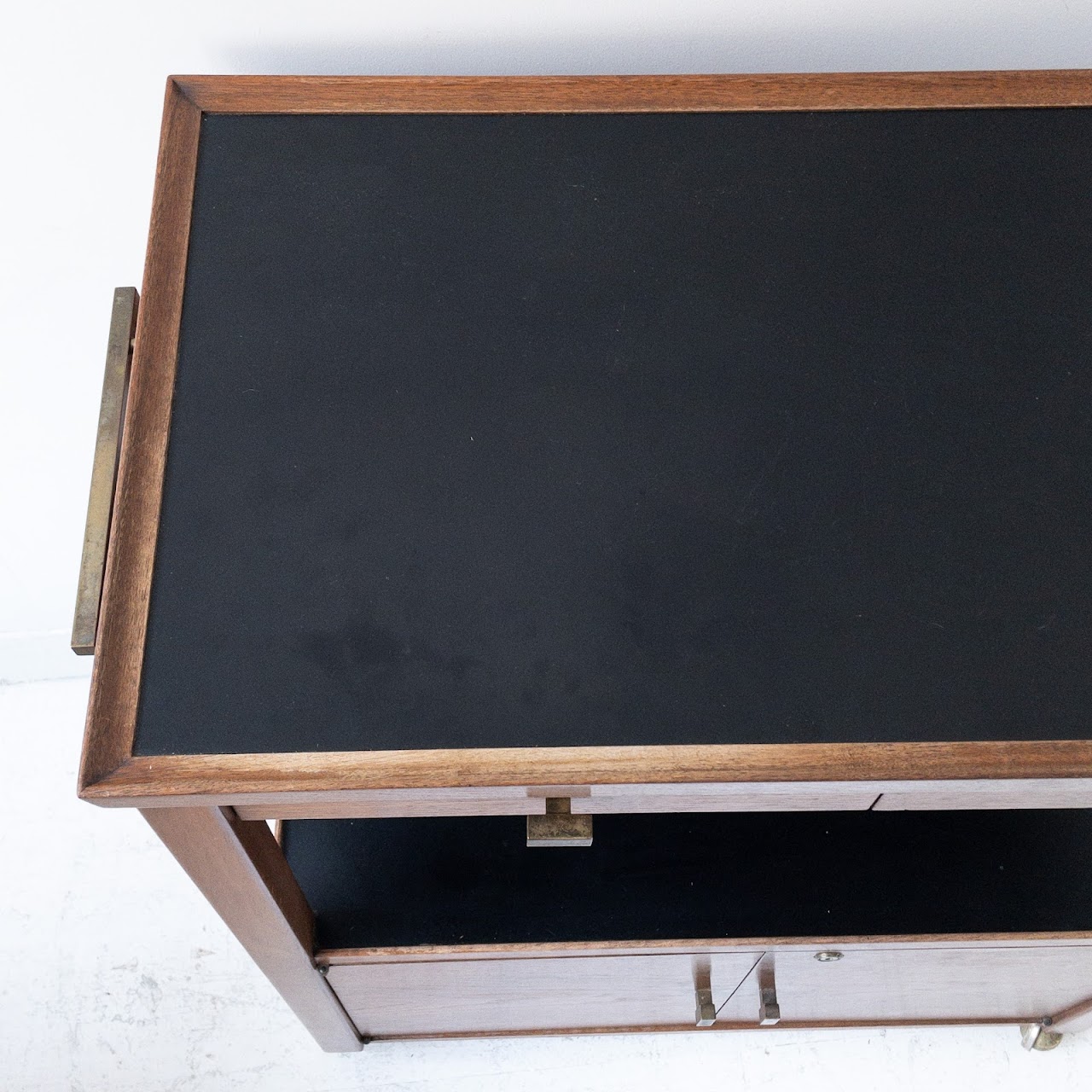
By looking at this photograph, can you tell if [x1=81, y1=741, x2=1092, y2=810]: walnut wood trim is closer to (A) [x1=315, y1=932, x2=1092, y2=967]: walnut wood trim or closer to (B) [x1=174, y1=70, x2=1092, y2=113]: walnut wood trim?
(A) [x1=315, y1=932, x2=1092, y2=967]: walnut wood trim

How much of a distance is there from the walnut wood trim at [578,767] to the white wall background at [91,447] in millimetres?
546

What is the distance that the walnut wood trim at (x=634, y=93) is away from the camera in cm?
81

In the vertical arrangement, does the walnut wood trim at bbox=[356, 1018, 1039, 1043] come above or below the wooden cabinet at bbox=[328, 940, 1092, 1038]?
below

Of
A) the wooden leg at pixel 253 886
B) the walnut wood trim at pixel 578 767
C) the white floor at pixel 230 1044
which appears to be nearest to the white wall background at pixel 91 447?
the white floor at pixel 230 1044

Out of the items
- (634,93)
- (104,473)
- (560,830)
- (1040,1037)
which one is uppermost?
(634,93)

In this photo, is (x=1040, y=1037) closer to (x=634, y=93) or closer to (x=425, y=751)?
(x=425, y=751)

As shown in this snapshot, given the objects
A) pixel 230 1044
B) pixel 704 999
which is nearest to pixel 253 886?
pixel 704 999

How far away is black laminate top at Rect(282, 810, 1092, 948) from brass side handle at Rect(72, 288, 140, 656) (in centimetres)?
39

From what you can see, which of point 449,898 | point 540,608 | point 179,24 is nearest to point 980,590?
point 540,608

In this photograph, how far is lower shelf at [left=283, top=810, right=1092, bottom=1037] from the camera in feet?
3.11

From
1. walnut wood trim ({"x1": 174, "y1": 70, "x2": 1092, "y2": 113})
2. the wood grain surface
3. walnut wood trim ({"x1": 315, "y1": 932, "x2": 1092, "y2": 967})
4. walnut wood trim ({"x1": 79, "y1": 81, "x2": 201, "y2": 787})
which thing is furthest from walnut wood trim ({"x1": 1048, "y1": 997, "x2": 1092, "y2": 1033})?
walnut wood trim ({"x1": 79, "y1": 81, "x2": 201, "y2": 787})

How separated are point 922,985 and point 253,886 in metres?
0.72

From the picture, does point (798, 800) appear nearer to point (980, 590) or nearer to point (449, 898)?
point (980, 590)

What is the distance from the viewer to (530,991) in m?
1.08
